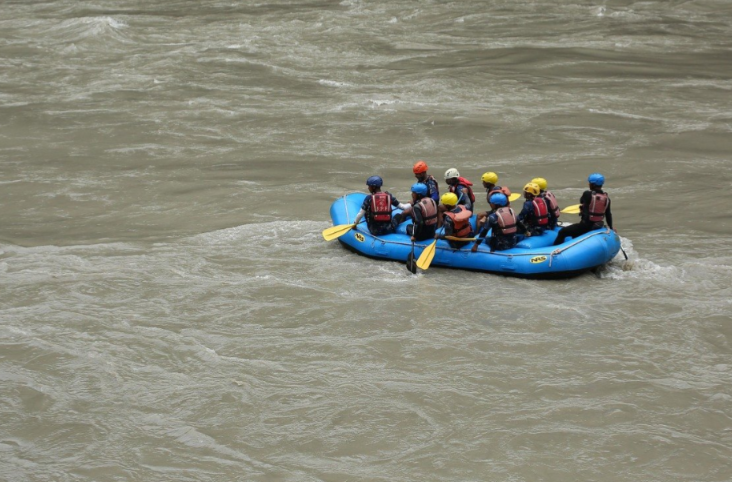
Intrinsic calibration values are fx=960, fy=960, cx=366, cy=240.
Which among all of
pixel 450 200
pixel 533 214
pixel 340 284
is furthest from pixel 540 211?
pixel 340 284

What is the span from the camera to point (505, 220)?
10039mm

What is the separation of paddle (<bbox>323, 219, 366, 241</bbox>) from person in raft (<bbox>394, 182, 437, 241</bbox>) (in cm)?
84

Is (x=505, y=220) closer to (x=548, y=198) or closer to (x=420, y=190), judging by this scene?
(x=548, y=198)

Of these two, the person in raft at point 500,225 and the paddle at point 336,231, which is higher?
the person in raft at point 500,225

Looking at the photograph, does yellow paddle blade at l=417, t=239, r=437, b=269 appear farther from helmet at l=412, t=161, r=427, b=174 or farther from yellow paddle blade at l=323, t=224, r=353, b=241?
yellow paddle blade at l=323, t=224, r=353, b=241

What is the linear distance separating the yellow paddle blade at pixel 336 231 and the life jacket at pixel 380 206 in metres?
0.37

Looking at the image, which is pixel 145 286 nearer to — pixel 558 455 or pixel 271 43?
pixel 558 455

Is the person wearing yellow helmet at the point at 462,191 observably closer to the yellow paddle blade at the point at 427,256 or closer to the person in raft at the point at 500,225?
the person in raft at the point at 500,225

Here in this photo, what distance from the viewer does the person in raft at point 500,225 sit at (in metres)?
10.0

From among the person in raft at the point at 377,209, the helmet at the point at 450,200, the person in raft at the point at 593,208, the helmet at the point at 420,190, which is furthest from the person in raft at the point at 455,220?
the person in raft at the point at 593,208

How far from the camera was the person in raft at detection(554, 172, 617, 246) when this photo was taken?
10.1 metres

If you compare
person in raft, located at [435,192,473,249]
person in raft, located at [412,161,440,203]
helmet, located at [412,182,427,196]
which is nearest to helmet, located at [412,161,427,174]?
person in raft, located at [412,161,440,203]

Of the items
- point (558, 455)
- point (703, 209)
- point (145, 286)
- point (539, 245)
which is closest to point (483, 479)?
point (558, 455)

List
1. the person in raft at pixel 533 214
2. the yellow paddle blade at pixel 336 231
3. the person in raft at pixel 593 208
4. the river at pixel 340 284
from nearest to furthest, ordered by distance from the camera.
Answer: the river at pixel 340 284 → the person in raft at pixel 593 208 → the person in raft at pixel 533 214 → the yellow paddle blade at pixel 336 231
